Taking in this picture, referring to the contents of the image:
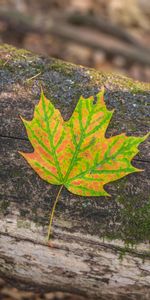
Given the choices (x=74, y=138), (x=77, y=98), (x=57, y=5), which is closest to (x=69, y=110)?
(x=77, y=98)

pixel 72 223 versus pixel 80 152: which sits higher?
pixel 80 152

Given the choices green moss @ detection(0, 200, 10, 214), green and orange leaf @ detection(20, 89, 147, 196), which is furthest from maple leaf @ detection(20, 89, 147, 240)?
green moss @ detection(0, 200, 10, 214)

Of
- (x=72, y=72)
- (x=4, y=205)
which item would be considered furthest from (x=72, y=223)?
(x=72, y=72)

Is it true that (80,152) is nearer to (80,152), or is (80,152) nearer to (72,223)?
(80,152)

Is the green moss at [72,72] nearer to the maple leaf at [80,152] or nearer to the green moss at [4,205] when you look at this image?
the maple leaf at [80,152]

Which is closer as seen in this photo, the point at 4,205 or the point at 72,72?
the point at 4,205

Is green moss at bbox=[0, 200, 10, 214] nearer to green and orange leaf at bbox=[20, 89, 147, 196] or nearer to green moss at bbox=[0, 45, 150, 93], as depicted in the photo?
green and orange leaf at bbox=[20, 89, 147, 196]
